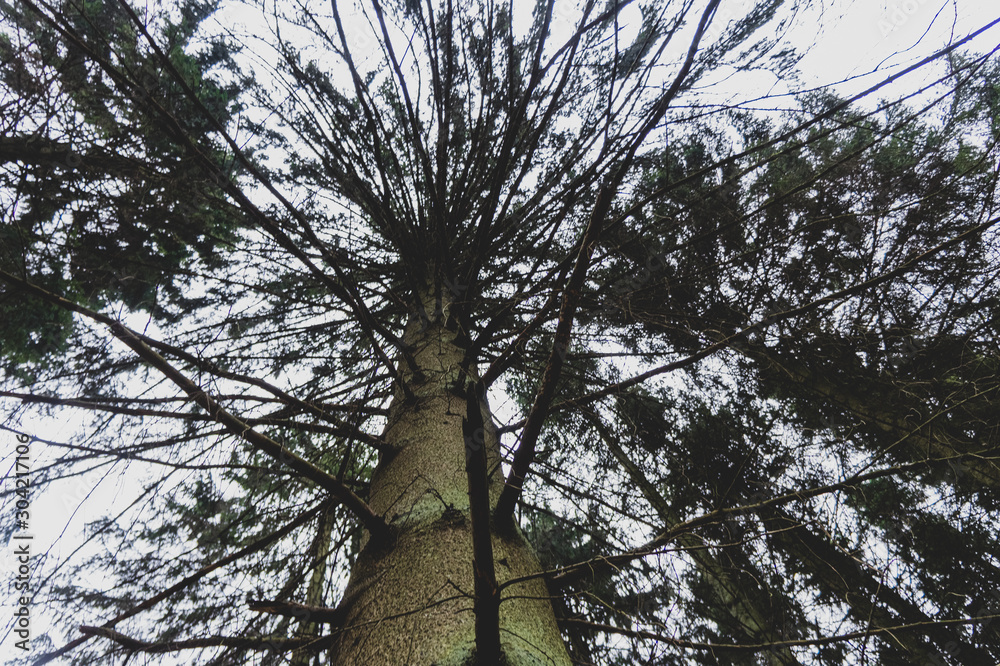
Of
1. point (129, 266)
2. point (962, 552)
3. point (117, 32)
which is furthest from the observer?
point (129, 266)

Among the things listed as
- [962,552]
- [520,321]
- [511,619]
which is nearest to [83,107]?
[520,321]

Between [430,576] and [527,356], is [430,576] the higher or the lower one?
the lower one

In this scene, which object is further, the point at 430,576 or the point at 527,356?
the point at 527,356

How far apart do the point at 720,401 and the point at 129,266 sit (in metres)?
4.55

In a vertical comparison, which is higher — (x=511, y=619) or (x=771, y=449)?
(x=771, y=449)

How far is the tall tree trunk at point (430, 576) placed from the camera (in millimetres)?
1098

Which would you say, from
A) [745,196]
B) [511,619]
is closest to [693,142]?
[745,196]

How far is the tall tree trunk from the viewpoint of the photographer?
3.60 ft

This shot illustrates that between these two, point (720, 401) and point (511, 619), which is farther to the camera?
point (720, 401)

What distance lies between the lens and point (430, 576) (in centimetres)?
128

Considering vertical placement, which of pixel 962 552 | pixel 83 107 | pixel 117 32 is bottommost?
pixel 962 552

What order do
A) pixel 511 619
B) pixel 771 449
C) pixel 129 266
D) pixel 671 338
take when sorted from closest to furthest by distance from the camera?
pixel 511 619 → pixel 771 449 → pixel 671 338 → pixel 129 266

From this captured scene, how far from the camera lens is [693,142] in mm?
3717

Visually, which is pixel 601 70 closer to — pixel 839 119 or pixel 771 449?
pixel 839 119
